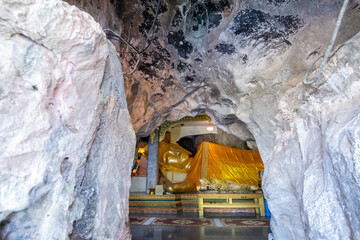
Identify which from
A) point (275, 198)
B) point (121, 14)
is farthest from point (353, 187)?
point (121, 14)

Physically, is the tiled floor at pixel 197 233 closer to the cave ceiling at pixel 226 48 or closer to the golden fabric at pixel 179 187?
the cave ceiling at pixel 226 48

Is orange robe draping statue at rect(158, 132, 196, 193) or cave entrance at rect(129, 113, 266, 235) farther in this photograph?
orange robe draping statue at rect(158, 132, 196, 193)

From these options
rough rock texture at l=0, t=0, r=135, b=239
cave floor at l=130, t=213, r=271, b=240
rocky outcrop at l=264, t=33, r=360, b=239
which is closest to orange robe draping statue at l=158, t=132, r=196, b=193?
cave floor at l=130, t=213, r=271, b=240

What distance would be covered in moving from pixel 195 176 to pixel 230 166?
4.32 feet

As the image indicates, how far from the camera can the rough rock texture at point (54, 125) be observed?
1.04 meters

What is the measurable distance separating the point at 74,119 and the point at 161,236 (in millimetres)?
3201

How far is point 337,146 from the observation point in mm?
1444

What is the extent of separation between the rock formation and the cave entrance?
9.26ft

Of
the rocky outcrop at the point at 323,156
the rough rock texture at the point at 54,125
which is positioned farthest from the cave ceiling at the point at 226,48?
the rough rock texture at the point at 54,125

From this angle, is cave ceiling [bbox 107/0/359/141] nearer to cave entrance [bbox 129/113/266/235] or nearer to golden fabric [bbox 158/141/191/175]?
cave entrance [bbox 129/113/266/235]

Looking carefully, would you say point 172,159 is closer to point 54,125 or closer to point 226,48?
point 226,48

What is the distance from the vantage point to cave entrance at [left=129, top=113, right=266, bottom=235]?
20.4ft

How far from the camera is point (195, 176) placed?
332 inches

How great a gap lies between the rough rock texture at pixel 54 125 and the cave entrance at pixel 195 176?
441 cm
